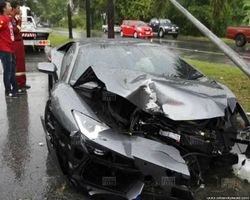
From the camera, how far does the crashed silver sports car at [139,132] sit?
3.29 m

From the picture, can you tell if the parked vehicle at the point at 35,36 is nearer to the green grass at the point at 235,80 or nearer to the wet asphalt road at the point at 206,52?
the wet asphalt road at the point at 206,52

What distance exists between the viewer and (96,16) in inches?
2324

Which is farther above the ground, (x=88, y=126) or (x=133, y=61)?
(x=133, y=61)

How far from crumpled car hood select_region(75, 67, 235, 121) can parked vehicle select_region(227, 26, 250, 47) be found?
22128 mm

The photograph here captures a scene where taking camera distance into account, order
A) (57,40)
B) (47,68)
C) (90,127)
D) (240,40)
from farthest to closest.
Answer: (240,40), (57,40), (47,68), (90,127)

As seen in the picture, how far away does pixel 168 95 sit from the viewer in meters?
3.83

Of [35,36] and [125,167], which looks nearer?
[125,167]

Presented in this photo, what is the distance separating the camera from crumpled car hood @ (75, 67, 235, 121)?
3641 mm

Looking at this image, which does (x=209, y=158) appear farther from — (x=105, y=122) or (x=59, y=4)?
(x=59, y=4)

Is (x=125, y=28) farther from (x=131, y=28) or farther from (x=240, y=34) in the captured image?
(x=240, y=34)

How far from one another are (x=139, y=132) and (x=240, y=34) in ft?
76.2

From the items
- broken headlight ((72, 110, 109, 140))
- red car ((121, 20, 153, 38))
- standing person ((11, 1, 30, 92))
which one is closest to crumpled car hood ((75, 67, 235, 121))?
broken headlight ((72, 110, 109, 140))

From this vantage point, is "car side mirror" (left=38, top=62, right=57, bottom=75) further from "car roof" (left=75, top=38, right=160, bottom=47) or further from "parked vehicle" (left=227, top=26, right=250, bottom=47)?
"parked vehicle" (left=227, top=26, right=250, bottom=47)

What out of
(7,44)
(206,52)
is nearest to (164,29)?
(206,52)
